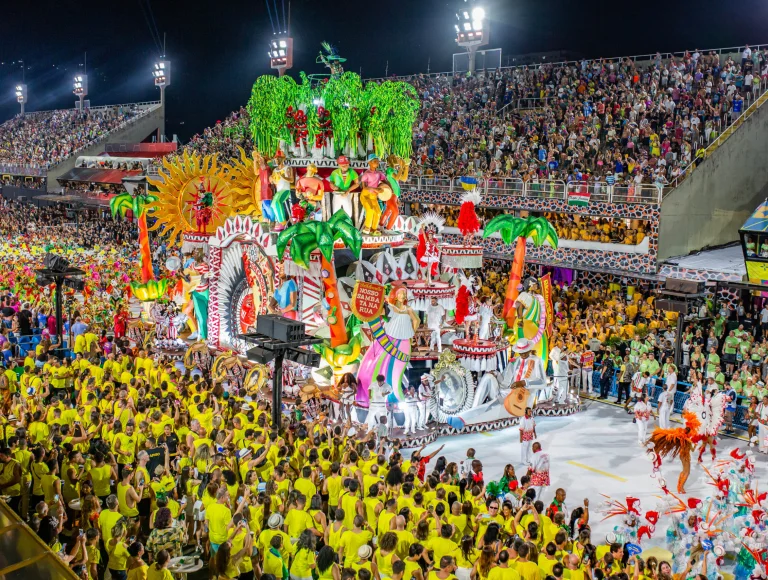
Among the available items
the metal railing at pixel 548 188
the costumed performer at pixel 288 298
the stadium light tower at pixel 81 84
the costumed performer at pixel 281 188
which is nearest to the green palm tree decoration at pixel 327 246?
the costumed performer at pixel 288 298

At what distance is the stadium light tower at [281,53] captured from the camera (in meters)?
39.6

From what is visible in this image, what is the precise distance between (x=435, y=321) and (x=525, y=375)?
1.98 meters

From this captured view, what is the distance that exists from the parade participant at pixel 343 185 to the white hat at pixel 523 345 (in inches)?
178

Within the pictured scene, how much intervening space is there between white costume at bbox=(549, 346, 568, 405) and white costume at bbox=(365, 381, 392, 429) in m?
3.75

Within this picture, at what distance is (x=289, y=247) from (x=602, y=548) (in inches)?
373

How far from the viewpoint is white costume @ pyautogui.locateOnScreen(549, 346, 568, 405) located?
16078 millimetres

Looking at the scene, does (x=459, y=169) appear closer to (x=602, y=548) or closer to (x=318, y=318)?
(x=318, y=318)

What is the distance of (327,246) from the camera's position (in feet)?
49.3

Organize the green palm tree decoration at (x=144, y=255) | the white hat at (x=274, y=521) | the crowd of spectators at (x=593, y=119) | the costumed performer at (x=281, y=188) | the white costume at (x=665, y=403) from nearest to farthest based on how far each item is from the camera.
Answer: the white hat at (x=274, y=521), the white costume at (x=665, y=403), the costumed performer at (x=281, y=188), the green palm tree decoration at (x=144, y=255), the crowd of spectators at (x=593, y=119)

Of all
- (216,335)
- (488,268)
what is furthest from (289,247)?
(488,268)

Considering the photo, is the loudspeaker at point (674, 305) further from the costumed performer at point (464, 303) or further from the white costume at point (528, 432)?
the white costume at point (528, 432)

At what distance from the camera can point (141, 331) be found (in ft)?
65.0

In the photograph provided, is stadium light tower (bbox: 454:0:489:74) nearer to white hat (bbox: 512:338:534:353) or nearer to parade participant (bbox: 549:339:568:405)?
parade participant (bbox: 549:339:568:405)

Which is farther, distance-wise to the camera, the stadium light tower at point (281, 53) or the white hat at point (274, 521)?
the stadium light tower at point (281, 53)
